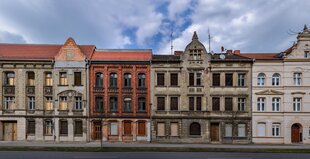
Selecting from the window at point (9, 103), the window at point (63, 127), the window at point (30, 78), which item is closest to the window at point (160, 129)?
the window at point (63, 127)

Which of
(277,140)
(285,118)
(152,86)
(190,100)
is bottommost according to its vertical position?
(277,140)

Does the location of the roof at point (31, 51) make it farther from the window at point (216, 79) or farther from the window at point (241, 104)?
the window at point (241, 104)

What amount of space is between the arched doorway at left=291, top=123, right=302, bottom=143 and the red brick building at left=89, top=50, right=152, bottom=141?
18897 mm

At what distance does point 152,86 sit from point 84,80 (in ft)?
29.9

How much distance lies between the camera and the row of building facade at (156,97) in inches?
1012

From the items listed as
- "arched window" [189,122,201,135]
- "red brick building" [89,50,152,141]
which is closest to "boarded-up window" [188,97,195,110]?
"arched window" [189,122,201,135]

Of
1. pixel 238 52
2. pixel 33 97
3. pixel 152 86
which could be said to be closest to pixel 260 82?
pixel 238 52

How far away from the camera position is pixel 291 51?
25609 mm

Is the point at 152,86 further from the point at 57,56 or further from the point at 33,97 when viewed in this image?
the point at 33,97

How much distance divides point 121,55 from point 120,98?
603 centimetres

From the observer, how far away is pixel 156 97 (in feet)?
86.8

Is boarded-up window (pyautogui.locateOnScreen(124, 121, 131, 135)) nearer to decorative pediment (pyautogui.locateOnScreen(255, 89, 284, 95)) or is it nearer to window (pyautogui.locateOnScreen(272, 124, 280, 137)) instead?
decorative pediment (pyautogui.locateOnScreen(255, 89, 284, 95))

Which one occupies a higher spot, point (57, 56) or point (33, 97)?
Result: point (57, 56)

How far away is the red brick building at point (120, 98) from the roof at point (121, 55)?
133mm
